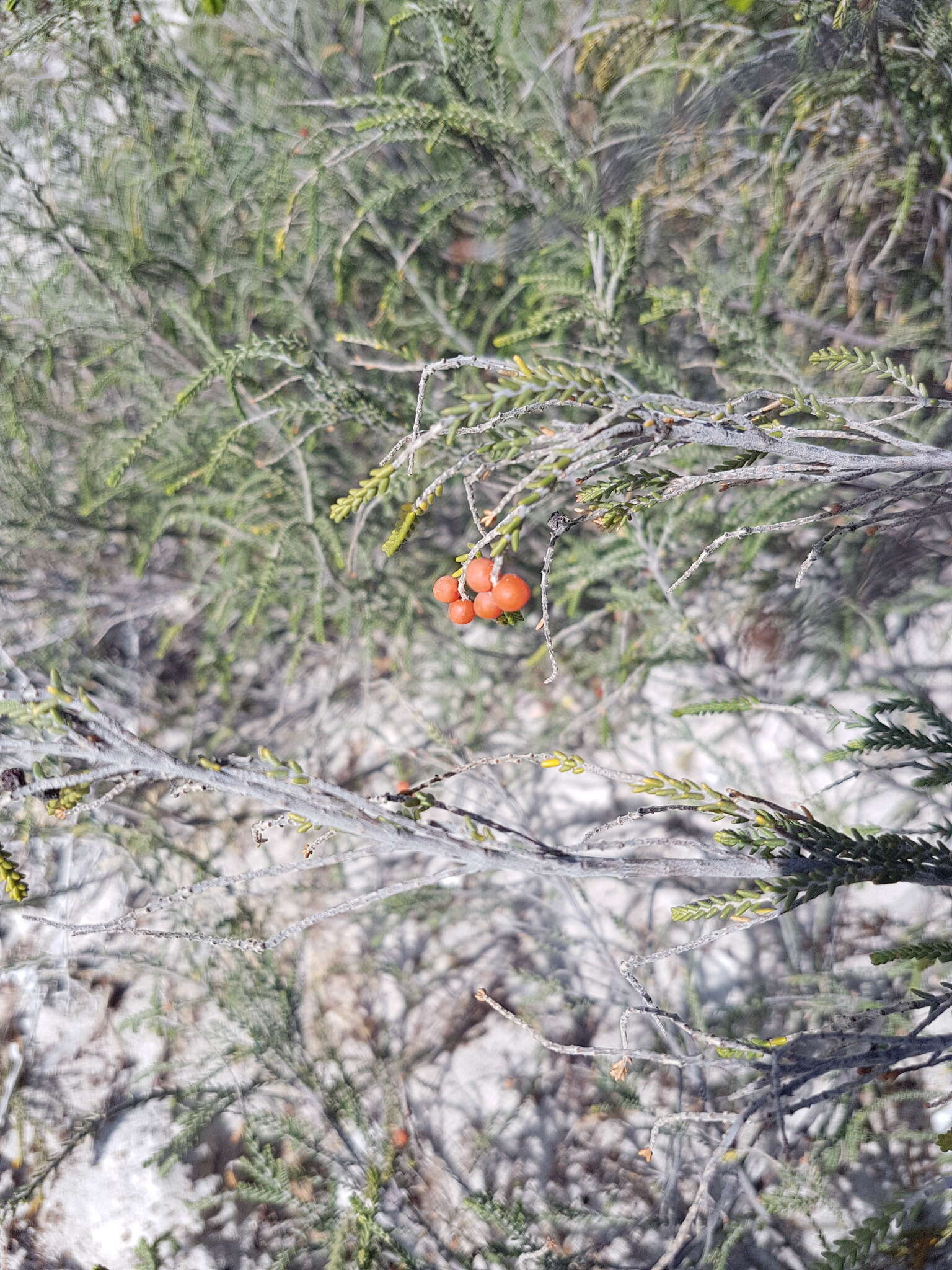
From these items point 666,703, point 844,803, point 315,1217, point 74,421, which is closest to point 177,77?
point 74,421

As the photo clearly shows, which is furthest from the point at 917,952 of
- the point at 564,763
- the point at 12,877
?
the point at 12,877

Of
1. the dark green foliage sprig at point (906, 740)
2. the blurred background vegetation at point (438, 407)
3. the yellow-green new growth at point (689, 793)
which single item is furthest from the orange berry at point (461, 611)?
the dark green foliage sprig at point (906, 740)

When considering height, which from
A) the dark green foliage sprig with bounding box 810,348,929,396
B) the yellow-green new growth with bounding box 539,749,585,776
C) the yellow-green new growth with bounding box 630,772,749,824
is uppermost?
the dark green foliage sprig with bounding box 810,348,929,396

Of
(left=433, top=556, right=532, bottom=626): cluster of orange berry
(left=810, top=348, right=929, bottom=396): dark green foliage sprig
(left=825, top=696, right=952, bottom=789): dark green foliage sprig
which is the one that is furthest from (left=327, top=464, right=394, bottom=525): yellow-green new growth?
(left=825, top=696, right=952, bottom=789): dark green foliage sprig

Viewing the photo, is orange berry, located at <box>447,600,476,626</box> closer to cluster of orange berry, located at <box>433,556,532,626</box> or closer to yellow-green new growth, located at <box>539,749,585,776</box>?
cluster of orange berry, located at <box>433,556,532,626</box>

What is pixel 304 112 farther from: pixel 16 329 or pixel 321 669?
pixel 321 669

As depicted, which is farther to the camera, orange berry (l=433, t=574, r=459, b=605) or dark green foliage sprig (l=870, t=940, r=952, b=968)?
dark green foliage sprig (l=870, t=940, r=952, b=968)
